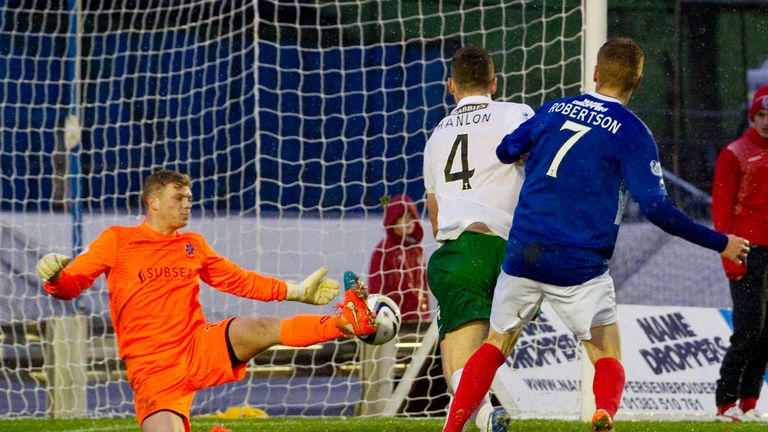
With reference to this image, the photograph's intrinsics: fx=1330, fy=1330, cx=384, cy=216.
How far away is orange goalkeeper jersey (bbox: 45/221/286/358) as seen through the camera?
18.8 ft

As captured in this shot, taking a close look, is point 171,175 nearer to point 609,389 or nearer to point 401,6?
point 609,389

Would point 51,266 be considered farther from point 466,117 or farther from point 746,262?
point 746,262

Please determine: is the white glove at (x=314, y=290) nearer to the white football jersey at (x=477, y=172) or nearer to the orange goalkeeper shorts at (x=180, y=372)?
the orange goalkeeper shorts at (x=180, y=372)

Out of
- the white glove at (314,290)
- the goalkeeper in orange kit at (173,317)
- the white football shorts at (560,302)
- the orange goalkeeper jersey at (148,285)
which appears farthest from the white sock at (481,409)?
the orange goalkeeper jersey at (148,285)

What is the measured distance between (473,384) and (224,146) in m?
7.01

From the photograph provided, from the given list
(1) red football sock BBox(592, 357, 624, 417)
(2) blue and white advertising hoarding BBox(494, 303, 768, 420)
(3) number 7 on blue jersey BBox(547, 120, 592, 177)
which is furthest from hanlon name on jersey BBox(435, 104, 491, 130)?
(2) blue and white advertising hoarding BBox(494, 303, 768, 420)

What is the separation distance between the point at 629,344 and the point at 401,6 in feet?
12.2

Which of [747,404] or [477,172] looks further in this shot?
[747,404]

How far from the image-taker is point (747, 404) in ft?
25.7

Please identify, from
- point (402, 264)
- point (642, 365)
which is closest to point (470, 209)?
point (642, 365)

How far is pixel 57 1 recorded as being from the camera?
475 inches

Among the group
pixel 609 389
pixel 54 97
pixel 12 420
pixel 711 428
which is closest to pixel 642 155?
pixel 609 389

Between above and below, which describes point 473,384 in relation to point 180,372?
above

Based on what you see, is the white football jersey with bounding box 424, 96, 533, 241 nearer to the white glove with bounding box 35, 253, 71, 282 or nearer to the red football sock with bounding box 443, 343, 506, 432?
the red football sock with bounding box 443, 343, 506, 432
